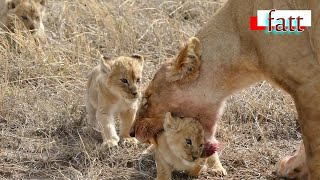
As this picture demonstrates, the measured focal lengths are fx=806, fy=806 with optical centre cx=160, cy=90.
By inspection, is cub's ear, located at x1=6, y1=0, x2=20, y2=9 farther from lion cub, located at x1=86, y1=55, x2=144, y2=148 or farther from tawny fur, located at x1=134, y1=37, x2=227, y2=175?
tawny fur, located at x1=134, y1=37, x2=227, y2=175

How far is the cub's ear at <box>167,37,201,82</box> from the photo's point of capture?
4.66 metres

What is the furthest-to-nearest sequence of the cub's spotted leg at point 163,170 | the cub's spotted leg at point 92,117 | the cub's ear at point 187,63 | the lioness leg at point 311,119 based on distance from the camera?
the cub's spotted leg at point 92,117 → the cub's spotted leg at point 163,170 → the cub's ear at point 187,63 → the lioness leg at point 311,119

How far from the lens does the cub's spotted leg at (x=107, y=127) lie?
17.9 ft

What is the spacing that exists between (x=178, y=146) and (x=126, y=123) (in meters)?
0.94

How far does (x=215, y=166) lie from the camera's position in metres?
5.09

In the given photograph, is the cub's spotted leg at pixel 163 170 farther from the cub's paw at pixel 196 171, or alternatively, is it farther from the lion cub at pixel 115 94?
the lion cub at pixel 115 94

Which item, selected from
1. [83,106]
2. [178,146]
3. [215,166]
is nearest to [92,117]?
[83,106]

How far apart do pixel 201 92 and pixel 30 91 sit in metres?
1.98

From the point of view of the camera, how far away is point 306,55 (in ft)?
14.2

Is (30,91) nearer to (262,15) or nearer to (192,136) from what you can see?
(192,136)

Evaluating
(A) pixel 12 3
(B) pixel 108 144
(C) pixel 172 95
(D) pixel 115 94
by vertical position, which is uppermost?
(A) pixel 12 3

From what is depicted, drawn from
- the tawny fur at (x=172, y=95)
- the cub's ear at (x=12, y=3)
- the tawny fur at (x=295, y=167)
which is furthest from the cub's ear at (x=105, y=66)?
the cub's ear at (x=12, y=3)

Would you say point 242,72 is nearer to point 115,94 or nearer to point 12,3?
point 115,94

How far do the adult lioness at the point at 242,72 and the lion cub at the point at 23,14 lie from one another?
3.12m
